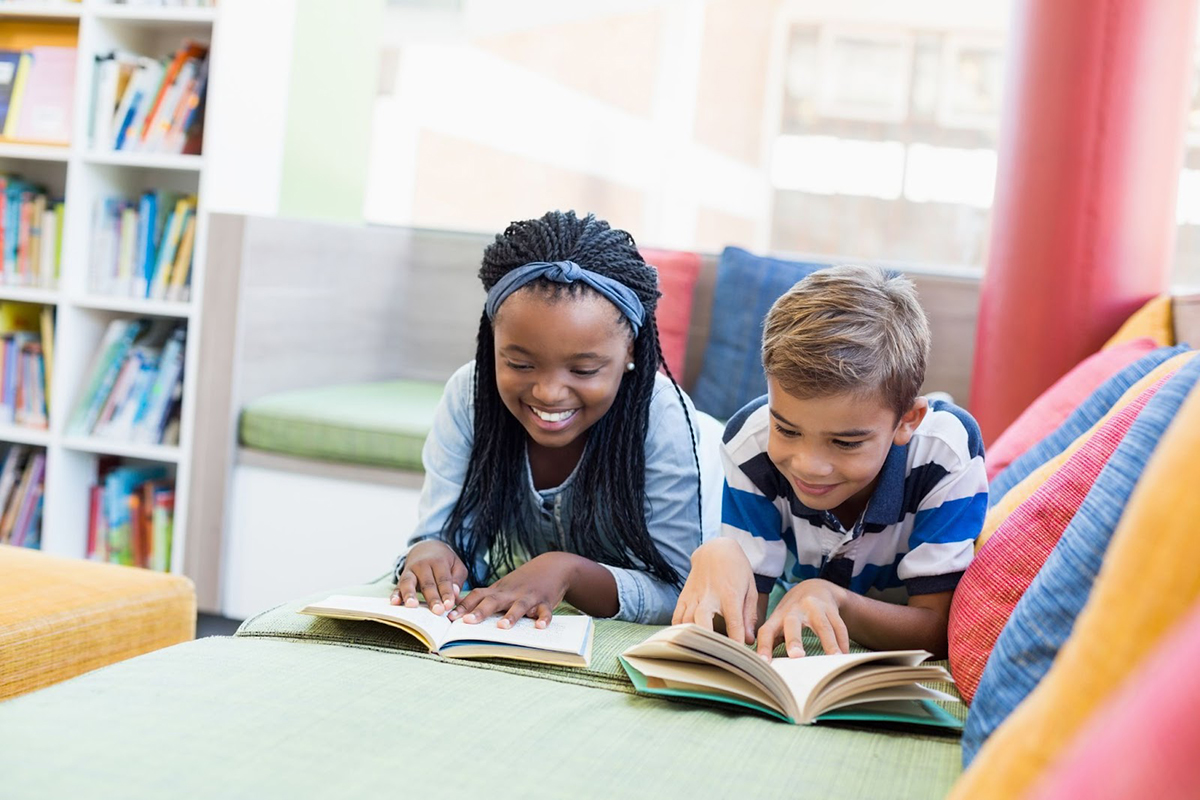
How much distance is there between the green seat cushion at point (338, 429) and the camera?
2.60 meters

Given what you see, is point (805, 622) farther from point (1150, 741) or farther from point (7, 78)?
point (7, 78)

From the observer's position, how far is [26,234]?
288cm

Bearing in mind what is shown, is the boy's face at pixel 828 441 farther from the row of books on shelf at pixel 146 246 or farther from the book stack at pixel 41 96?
the book stack at pixel 41 96

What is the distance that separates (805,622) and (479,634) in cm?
34

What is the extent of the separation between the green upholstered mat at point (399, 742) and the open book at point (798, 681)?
2cm

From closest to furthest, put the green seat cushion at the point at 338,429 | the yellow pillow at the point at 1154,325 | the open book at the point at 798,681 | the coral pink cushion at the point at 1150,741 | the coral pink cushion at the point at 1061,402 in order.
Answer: the coral pink cushion at the point at 1150,741
the open book at the point at 798,681
the coral pink cushion at the point at 1061,402
the yellow pillow at the point at 1154,325
the green seat cushion at the point at 338,429

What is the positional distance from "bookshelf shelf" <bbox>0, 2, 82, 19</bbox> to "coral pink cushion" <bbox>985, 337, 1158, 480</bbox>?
7.73 feet

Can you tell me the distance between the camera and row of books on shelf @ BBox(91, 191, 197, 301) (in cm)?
277

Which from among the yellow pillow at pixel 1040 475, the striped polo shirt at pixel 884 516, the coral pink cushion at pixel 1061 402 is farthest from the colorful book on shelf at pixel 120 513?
the yellow pillow at pixel 1040 475

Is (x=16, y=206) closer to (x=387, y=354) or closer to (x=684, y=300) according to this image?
(x=387, y=354)

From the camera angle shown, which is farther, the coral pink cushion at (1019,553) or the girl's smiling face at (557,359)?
the girl's smiling face at (557,359)

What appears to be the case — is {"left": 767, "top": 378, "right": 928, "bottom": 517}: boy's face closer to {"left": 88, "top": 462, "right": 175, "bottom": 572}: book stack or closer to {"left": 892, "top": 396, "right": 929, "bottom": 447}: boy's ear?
{"left": 892, "top": 396, "right": 929, "bottom": 447}: boy's ear

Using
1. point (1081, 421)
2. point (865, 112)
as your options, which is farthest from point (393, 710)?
point (865, 112)

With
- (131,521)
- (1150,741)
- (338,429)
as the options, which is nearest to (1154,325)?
(338,429)
